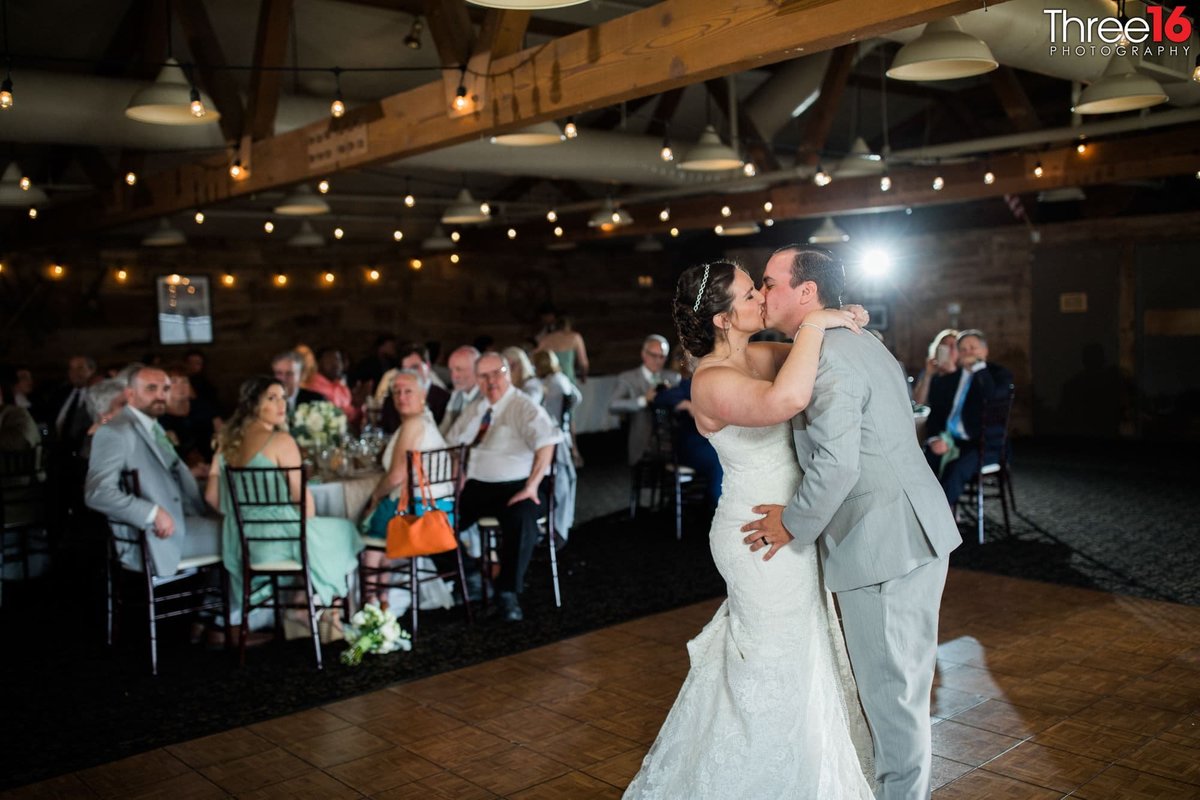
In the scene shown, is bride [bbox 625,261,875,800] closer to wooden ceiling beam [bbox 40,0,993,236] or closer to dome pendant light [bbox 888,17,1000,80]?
wooden ceiling beam [bbox 40,0,993,236]

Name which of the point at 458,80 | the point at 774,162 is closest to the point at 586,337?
the point at 774,162

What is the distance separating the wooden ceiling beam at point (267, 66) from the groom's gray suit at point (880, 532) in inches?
194

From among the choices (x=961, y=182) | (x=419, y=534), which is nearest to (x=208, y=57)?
(x=419, y=534)

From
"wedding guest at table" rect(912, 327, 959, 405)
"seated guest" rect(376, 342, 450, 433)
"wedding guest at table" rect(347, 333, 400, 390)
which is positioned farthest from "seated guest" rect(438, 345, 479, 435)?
"wedding guest at table" rect(347, 333, 400, 390)

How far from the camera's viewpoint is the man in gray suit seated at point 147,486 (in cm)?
511

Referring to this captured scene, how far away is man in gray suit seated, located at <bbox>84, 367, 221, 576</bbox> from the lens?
16.8 feet

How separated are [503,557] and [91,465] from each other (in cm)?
212

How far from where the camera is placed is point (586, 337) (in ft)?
59.1

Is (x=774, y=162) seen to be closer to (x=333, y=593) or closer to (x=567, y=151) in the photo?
Result: (x=567, y=151)

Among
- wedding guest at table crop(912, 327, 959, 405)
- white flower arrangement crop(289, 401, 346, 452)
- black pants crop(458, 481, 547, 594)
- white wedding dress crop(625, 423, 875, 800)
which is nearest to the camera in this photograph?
white wedding dress crop(625, 423, 875, 800)

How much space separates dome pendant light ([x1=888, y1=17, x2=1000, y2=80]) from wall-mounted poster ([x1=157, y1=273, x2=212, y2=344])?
11387 mm

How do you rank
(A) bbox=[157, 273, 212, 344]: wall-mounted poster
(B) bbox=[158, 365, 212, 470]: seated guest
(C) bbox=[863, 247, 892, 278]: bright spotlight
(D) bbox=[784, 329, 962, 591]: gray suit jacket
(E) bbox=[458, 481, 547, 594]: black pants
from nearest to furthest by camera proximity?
(D) bbox=[784, 329, 962, 591]: gray suit jacket, (E) bbox=[458, 481, 547, 594]: black pants, (B) bbox=[158, 365, 212, 470]: seated guest, (A) bbox=[157, 273, 212, 344]: wall-mounted poster, (C) bbox=[863, 247, 892, 278]: bright spotlight

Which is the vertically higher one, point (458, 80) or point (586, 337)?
point (458, 80)

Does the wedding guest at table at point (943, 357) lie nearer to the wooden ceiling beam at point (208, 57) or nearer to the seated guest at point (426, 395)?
the seated guest at point (426, 395)
